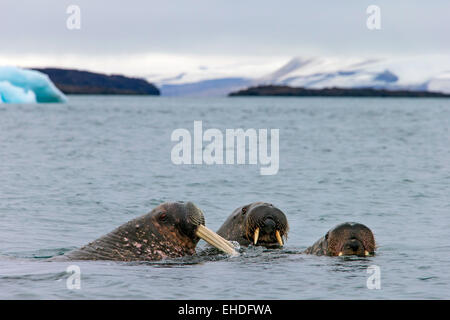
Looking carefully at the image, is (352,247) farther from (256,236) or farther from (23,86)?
(23,86)

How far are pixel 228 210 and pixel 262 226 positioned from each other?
334 inches

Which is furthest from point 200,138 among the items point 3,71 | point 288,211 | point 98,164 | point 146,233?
point 146,233

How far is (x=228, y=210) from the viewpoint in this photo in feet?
70.8

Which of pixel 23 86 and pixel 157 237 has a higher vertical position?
pixel 23 86

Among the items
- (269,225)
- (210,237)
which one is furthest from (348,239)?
(210,237)

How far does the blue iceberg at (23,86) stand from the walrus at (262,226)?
75.4 metres

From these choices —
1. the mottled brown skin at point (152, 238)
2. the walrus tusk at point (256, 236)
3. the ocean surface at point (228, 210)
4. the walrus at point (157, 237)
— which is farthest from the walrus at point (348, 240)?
the mottled brown skin at point (152, 238)

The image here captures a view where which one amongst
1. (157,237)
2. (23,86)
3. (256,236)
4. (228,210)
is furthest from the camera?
(23,86)

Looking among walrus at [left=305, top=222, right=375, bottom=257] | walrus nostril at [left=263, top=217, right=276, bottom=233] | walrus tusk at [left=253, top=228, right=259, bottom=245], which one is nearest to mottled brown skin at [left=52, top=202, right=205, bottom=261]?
walrus tusk at [left=253, top=228, right=259, bottom=245]

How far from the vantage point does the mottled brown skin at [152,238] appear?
12.1 meters

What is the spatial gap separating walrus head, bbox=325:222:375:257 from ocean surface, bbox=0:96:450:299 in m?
0.15

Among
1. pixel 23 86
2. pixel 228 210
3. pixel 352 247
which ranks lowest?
pixel 228 210

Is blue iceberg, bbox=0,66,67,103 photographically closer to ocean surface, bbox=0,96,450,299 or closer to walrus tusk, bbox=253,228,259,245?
ocean surface, bbox=0,96,450,299
